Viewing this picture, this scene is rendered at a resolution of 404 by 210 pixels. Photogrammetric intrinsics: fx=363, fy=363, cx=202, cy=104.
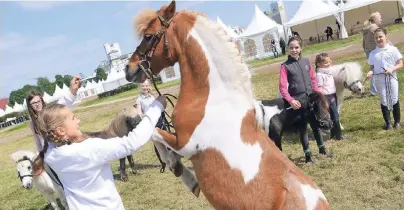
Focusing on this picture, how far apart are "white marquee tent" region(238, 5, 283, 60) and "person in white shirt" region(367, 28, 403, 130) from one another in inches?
934

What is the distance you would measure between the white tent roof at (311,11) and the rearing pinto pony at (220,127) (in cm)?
3016

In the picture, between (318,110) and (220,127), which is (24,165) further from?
(318,110)

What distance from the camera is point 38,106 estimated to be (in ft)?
15.5

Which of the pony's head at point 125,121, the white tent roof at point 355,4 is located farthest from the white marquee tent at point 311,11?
the pony's head at point 125,121

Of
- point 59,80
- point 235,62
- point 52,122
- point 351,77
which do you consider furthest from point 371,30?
point 59,80

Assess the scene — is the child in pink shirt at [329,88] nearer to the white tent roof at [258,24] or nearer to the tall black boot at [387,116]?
the tall black boot at [387,116]

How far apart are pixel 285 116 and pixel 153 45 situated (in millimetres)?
4146

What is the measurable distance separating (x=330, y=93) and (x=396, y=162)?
2140mm

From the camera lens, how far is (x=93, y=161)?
2520 mm

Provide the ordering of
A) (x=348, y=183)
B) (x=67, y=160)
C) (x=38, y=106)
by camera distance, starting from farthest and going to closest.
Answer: (x=348, y=183) → (x=38, y=106) → (x=67, y=160)

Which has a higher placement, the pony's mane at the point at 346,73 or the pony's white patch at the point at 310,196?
the pony's mane at the point at 346,73

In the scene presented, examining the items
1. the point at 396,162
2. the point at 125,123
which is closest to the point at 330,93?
the point at 396,162

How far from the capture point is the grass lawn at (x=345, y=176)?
16.1 feet

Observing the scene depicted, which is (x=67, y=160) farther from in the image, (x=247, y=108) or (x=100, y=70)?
(x=100, y=70)
